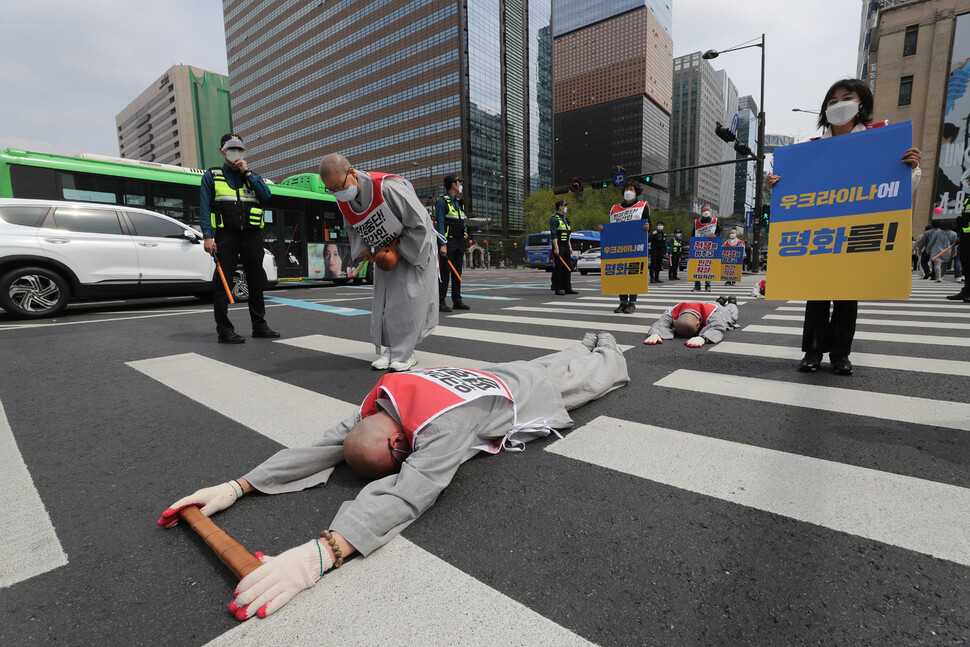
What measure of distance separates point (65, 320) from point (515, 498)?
25.6ft

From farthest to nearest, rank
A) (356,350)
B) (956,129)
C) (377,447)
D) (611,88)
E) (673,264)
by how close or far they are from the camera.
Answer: (611,88)
(956,129)
(673,264)
(356,350)
(377,447)

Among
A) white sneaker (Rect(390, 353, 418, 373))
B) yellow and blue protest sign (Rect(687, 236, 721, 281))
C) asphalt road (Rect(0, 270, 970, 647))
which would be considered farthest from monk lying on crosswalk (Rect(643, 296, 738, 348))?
yellow and blue protest sign (Rect(687, 236, 721, 281))

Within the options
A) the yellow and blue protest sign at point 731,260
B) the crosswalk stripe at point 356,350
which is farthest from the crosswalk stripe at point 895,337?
the yellow and blue protest sign at point 731,260

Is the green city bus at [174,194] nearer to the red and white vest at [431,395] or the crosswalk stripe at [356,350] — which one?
Result: the crosswalk stripe at [356,350]

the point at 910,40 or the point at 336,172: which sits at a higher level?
the point at 910,40

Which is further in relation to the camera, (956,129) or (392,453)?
(956,129)

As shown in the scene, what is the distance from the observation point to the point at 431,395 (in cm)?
177

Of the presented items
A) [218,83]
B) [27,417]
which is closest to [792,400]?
[27,417]

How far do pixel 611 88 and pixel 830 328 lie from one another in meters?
106

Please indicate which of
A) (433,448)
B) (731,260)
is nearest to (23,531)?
(433,448)

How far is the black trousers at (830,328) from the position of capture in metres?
3.32

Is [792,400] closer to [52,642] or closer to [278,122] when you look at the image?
[52,642]

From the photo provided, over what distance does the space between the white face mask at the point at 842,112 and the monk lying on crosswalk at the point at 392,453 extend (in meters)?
2.88

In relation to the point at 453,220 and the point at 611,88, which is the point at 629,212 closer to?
the point at 453,220
